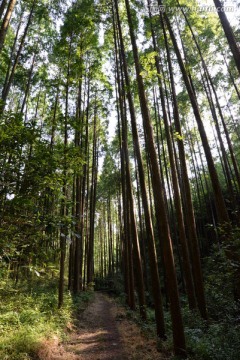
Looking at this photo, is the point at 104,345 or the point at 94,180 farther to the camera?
the point at 94,180

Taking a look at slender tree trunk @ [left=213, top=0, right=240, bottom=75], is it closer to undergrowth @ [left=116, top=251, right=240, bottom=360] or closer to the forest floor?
undergrowth @ [left=116, top=251, right=240, bottom=360]

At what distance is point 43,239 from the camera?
12.9 feet

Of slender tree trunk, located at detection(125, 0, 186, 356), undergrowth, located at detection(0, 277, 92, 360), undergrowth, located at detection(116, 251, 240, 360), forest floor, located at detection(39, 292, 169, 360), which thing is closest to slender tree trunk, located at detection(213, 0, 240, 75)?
slender tree trunk, located at detection(125, 0, 186, 356)

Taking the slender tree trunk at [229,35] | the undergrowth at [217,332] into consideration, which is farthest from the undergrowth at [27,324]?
the slender tree trunk at [229,35]

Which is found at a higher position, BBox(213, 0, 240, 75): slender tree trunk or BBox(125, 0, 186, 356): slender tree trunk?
BBox(213, 0, 240, 75): slender tree trunk

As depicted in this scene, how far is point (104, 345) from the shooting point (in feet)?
20.4

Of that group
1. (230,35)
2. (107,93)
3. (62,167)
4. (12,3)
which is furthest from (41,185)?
(107,93)

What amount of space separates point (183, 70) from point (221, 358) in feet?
25.0

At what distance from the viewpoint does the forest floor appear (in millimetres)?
5141

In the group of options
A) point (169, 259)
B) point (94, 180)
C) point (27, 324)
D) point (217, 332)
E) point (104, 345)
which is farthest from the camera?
point (94, 180)

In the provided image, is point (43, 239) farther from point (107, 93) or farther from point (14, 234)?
point (107, 93)

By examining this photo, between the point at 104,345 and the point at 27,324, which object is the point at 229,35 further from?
the point at 104,345

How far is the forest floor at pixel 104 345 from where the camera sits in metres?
5.14

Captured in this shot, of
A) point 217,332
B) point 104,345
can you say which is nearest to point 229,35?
point 217,332
